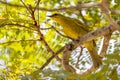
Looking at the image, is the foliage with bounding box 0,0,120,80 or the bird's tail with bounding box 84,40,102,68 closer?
the bird's tail with bounding box 84,40,102,68

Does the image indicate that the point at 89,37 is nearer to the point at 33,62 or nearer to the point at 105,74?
the point at 105,74

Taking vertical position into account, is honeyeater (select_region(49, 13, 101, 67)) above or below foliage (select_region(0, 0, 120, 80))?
below

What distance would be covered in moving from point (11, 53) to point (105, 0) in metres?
2.62

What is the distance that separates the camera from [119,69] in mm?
2596

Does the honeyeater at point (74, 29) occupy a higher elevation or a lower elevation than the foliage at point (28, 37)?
lower

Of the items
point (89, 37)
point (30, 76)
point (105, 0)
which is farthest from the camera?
point (89, 37)

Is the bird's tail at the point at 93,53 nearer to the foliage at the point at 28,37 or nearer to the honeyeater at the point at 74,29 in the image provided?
the honeyeater at the point at 74,29

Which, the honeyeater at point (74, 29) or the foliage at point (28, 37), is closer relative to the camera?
the honeyeater at point (74, 29)

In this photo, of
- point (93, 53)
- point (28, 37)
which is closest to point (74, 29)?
point (93, 53)

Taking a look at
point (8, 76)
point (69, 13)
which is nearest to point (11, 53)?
point (8, 76)

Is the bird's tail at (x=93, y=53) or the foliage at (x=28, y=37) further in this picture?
the foliage at (x=28, y=37)

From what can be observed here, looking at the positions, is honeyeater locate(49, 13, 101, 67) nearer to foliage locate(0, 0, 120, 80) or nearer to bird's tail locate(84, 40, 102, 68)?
bird's tail locate(84, 40, 102, 68)

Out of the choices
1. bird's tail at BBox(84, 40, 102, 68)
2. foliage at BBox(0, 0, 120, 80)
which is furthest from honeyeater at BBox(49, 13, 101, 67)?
foliage at BBox(0, 0, 120, 80)

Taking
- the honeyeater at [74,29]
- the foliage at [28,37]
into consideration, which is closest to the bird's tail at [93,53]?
the honeyeater at [74,29]
